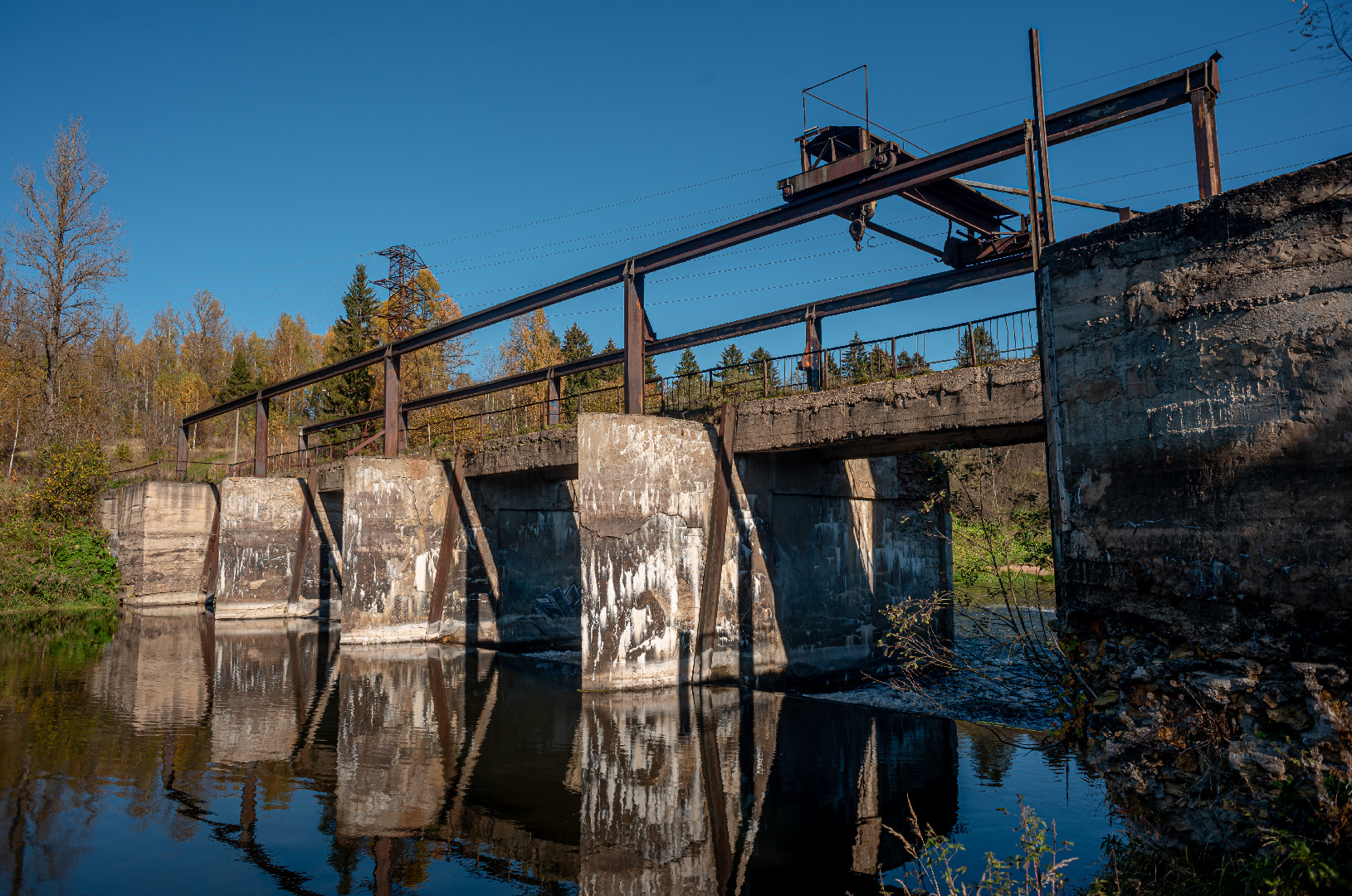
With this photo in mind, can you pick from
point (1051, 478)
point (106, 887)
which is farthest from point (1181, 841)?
point (106, 887)

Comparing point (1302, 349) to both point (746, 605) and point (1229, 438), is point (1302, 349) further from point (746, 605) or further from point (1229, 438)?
point (746, 605)

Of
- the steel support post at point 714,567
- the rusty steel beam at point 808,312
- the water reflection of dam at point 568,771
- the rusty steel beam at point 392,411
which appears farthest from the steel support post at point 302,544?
the steel support post at point 714,567

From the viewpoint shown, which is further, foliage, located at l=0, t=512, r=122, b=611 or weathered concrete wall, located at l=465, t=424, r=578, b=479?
foliage, located at l=0, t=512, r=122, b=611

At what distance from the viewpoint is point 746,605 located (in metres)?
14.3

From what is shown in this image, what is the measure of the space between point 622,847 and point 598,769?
8.17ft

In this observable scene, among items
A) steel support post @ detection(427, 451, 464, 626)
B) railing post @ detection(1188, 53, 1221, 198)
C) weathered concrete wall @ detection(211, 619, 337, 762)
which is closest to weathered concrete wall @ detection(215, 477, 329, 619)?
weathered concrete wall @ detection(211, 619, 337, 762)

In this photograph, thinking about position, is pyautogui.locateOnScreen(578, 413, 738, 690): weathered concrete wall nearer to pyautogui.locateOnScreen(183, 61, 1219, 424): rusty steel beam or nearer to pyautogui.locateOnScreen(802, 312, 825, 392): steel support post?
pyautogui.locateOnScreen(802, 312, 825, 392): steel support post

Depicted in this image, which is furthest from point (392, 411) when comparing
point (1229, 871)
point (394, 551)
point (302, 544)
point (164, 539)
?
point (1229, 871)

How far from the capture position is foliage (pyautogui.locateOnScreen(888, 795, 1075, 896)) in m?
4.55

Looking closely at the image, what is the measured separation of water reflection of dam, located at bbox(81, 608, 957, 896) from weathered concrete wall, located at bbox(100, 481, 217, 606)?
1459 cm

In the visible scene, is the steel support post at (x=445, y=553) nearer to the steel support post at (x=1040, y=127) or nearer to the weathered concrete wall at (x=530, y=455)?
the weathered concrete wall at (x=530, y=455)

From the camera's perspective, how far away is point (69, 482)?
1235 inches

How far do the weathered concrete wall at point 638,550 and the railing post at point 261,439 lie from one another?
66.2 feet

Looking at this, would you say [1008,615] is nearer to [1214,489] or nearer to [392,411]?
[1214,489]
